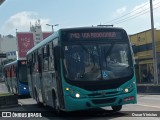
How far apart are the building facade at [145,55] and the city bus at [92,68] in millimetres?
35181

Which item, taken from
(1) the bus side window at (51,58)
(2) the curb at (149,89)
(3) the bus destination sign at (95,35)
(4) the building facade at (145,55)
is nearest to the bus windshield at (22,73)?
(2) the curb at (149,89)

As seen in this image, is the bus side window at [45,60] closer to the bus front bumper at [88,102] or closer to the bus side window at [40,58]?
the bus side window at [40,58]

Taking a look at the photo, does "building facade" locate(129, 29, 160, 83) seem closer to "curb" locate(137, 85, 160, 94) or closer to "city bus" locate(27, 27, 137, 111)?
"curb" locate(137, 85, 160, 94)

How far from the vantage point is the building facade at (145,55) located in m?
49.2

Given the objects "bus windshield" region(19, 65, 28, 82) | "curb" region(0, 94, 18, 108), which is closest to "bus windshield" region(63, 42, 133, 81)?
"curb" region(0, 94, 18, 108)

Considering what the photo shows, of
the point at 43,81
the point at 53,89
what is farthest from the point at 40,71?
the point at 53,89

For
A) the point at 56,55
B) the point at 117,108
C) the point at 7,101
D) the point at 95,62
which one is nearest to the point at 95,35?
the point at 95,62

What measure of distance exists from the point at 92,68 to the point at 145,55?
38596 mm

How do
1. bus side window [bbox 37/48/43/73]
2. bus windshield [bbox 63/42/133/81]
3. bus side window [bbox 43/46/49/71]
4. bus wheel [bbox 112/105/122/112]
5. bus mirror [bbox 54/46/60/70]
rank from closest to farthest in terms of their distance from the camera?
bus windshield [bbox 63/42/133/81]
bus mirror [bbox 54/46/60/70]
bus wheel [bbox 112/105/122/112]
bus side window [bbox 43/46/49/71]
bus side window [bbox 37/48/43/73]

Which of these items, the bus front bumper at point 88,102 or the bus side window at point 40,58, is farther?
the bus side window at point 40,58

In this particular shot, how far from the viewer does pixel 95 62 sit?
13.1 m

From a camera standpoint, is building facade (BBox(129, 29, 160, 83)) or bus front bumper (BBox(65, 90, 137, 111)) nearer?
bus front bumper (BBox(65, 90, 137, 111))

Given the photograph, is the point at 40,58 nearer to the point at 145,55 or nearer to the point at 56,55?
the point at 56,55

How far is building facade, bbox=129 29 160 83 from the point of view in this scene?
4919 centimetres
